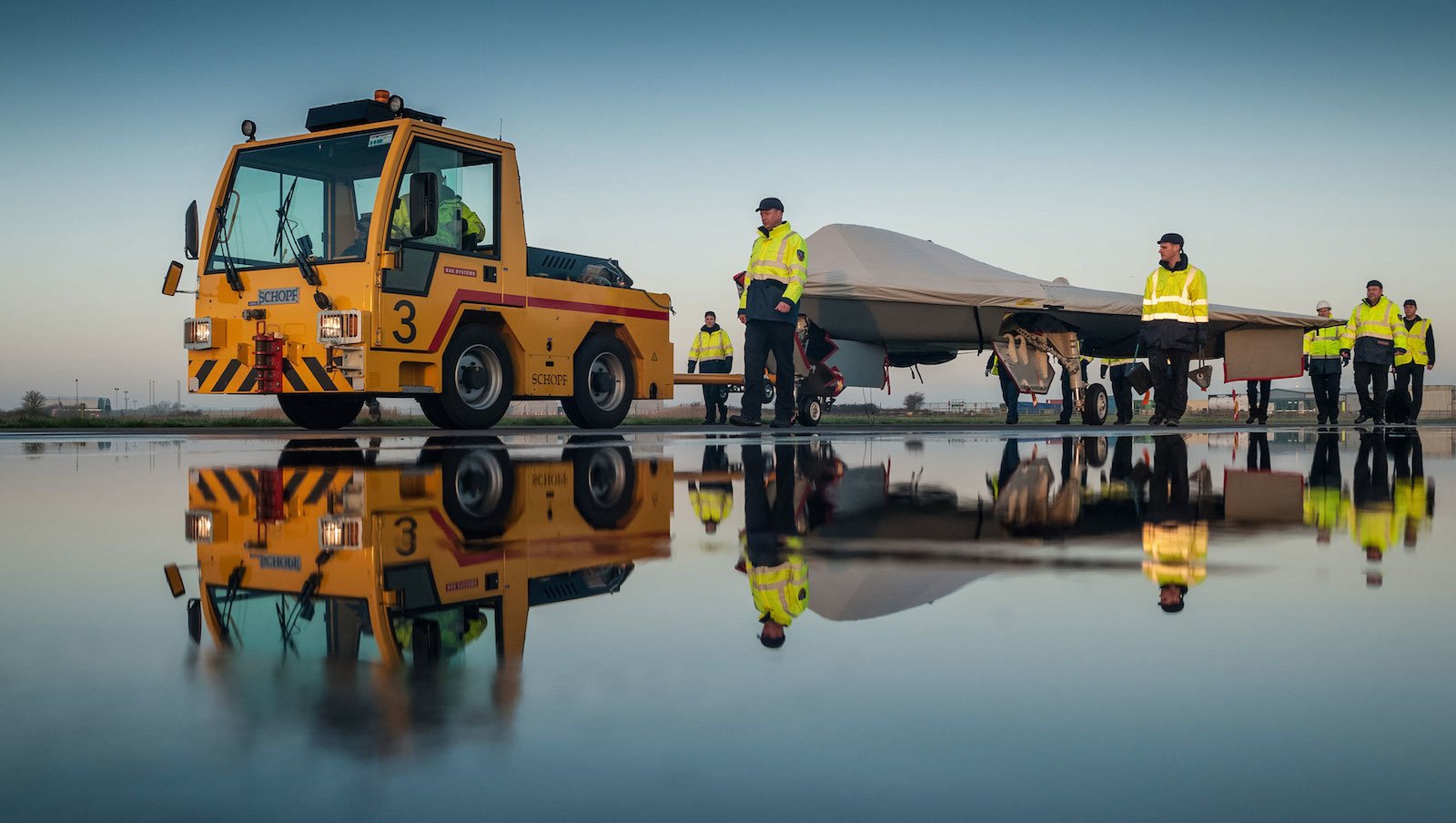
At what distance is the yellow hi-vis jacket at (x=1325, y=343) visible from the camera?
21766mm

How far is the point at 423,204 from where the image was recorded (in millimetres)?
9523

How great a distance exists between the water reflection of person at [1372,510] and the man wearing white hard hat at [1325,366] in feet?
51.5

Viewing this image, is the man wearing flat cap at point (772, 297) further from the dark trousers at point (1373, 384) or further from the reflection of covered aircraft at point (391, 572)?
the dark trousers at point (1373, 384)

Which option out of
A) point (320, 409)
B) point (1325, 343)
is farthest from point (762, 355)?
point (1325, 343)

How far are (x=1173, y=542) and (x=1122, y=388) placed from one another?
17107 mm

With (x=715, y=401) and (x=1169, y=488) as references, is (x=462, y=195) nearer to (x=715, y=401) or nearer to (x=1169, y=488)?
(x=1169, y=488)

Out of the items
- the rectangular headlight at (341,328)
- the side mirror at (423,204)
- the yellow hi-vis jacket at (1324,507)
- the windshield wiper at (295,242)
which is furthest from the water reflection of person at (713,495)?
the windshield wiper at (295,242)

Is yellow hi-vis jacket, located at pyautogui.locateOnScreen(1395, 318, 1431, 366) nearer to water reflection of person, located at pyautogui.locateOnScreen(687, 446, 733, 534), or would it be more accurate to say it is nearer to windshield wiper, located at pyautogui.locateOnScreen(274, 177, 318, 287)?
water reflection of person, located at pyautogui.locateOnScreen(687, 446, 733, 534)

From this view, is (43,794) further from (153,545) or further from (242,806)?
(153,545)

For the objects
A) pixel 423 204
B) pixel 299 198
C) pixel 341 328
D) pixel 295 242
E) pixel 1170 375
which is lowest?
pixel 1170 375

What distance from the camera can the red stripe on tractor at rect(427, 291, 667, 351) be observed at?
1033cm

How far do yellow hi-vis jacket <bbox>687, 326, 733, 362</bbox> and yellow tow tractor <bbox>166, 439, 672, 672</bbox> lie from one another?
17.5m

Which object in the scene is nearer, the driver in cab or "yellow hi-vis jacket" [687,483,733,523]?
"yellow hi-vis jacket" [687,483,733,523]

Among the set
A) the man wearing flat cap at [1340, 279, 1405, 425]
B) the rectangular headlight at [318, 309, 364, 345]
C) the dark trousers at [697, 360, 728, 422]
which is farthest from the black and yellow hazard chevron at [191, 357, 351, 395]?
the man wearing flat cap at [1340, 279, 1405, 425]
